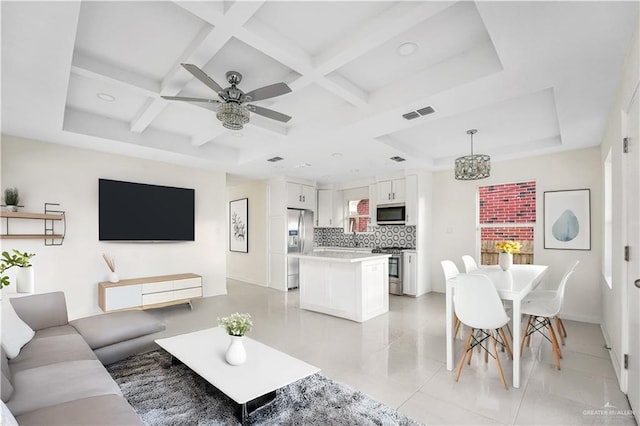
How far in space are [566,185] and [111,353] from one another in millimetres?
5952

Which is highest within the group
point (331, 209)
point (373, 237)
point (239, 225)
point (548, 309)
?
point (331, 209)

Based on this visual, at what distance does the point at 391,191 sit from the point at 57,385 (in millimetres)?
5667

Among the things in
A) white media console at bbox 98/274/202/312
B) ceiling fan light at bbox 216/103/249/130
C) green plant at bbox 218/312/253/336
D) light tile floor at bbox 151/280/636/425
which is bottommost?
light tile floor at bbox 151/280/636/425

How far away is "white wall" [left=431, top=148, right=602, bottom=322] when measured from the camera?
167 inches

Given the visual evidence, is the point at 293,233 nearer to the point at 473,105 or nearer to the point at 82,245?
the point at 82,245

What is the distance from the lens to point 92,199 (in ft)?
14.6

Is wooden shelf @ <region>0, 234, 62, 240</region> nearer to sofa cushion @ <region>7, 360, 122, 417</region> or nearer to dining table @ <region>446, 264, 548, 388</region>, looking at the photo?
sofa cushion @ <region>7, 360, 122, 417</region>

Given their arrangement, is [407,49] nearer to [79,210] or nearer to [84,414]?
[84,414]

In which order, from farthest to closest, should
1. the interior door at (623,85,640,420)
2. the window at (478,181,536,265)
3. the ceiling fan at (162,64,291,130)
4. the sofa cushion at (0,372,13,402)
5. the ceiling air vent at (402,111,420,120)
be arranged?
1. the window at (478,181,536,265)
2. the ceiling air vent at (402,111,420,120)
3. the ceiling fan at (162,64,291,130)
4. the interior door at (623,85,640,420)
5. the sofa cushion at (0,372,13,402)

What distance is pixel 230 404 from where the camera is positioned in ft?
7.11

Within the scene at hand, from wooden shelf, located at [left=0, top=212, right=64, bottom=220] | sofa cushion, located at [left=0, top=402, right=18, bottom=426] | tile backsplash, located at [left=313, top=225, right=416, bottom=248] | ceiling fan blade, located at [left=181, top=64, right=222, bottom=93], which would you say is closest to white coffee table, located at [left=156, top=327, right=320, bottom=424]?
sofa cushion, located at [left=0, top=402, right=18, bottom=426]

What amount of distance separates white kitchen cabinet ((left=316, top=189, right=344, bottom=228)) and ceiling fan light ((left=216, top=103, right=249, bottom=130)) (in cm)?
485

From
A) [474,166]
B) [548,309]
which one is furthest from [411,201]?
[548,309]

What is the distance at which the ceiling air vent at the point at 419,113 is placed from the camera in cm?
298
